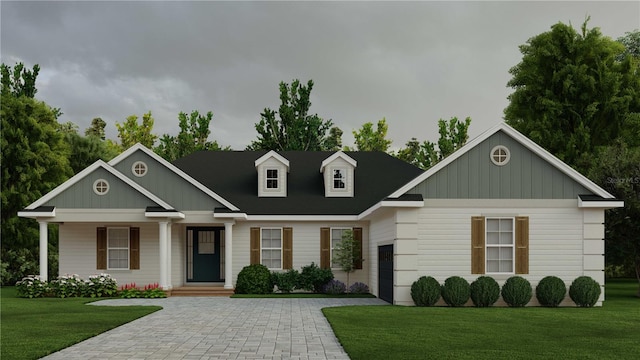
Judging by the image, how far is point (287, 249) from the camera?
27.8 m

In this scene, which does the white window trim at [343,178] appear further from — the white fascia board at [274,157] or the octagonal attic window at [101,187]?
the octagonal attic window at [101,187]

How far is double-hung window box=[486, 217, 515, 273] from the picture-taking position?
21.0 metres

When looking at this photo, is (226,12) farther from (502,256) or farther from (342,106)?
(342,106)

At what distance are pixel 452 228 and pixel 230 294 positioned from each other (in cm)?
952

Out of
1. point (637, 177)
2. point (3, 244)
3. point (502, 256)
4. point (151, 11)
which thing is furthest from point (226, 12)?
point (3, 244)

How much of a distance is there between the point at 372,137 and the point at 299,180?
65.7ft

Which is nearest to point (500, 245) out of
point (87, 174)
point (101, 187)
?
point (101, 187)

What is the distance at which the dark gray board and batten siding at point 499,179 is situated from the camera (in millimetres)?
20938

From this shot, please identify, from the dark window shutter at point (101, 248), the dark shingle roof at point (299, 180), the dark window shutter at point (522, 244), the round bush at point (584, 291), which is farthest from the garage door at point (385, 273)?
the dark window shutter at point (101, 248)

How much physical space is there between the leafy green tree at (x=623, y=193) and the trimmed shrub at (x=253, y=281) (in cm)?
1298

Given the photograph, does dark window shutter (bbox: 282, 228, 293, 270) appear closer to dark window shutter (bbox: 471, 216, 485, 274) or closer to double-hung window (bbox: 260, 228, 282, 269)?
double-hung window (bbox: 260, 228, 282, 269)

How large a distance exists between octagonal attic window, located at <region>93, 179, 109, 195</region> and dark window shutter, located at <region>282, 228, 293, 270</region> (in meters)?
7.27

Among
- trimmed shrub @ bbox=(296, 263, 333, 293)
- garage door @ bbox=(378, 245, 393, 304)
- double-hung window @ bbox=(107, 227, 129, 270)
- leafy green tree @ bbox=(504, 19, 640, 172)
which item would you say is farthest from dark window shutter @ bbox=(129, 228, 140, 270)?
leafy green tree @ bbox=(504, 19, 640, 172)

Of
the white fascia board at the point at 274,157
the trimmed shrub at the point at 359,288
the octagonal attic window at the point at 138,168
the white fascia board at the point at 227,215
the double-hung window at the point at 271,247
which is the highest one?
the white fascia board at the point at 274,157
